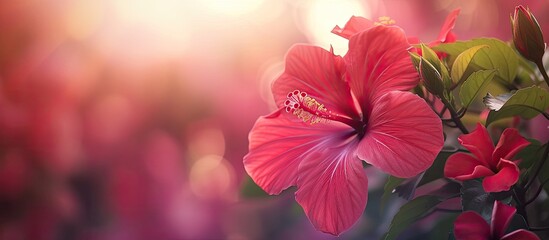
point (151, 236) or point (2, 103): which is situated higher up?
point (2, 103)

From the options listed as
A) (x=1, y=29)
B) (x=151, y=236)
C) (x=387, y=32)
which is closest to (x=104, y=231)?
(x=151, y=236)

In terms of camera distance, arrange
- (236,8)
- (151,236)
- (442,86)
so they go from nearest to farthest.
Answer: (442,86) → (151,236) → (236,8)

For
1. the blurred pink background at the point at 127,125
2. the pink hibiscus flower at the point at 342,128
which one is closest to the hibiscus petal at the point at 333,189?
the pink hibiscus flower at the point at 342,128

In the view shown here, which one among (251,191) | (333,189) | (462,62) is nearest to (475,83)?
(462,62)

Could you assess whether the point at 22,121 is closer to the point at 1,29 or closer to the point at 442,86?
the point at 1,29

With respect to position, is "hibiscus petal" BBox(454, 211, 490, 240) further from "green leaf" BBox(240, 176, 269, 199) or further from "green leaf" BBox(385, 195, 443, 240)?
"green leaf" BBox(240, 176, 269, 199)

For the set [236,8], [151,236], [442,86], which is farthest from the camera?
[236,8]

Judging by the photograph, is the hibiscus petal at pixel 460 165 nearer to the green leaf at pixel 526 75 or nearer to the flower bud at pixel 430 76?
the flower bud at pixel 430 76

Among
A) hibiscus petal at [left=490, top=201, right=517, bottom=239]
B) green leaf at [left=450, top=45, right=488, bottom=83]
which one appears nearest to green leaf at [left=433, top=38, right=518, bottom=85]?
green leaf at [left=450, top=45, right=488, bottom=83]
